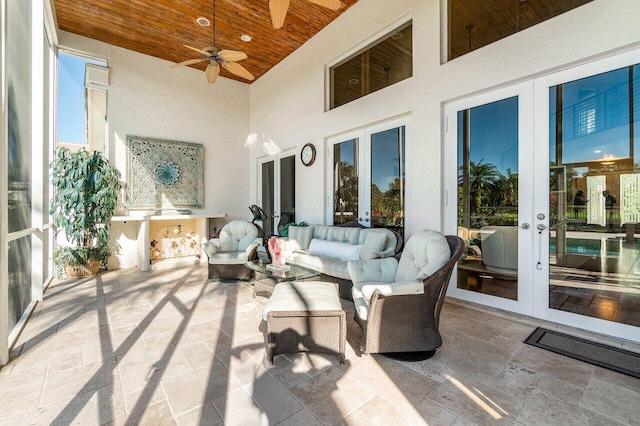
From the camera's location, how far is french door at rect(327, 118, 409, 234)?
414cm

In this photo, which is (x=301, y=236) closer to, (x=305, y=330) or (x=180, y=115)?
(x=305, y=330)

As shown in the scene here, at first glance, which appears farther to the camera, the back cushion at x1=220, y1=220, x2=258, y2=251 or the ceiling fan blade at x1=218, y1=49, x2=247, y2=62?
the back cushion at x1=220, y1=220, x2=258, y2=251

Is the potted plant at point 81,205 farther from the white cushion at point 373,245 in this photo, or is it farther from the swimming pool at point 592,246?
the swimming pool at point 592,246

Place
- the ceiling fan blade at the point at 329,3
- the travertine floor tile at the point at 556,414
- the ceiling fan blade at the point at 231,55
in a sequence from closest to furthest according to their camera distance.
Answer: the travertine floor tile at the point at 556,414, the ceiling fan blade at the point at 329,3, the ceiling fan blade at the point at 231,55

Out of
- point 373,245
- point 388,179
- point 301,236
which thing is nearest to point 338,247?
point 373,245

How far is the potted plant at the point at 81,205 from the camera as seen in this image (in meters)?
4.60

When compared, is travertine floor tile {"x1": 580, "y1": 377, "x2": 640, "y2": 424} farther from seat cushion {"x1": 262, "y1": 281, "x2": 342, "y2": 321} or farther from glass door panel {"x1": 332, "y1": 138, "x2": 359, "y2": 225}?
glass door panel {"x1": 332, "y1": 138, "x2": 359, "y2": 225}

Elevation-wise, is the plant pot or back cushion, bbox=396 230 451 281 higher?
back cushion, bbox=396 230 451 281

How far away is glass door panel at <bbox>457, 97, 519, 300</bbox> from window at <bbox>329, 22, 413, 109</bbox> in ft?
3.92

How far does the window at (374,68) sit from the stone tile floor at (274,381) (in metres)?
3.30

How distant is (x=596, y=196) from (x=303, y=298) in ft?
8.93

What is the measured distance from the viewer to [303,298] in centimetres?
235

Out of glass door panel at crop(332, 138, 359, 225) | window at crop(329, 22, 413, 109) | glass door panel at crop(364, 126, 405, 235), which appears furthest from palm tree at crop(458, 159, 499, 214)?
glass door panel at crop(332, 138, 359, 225)

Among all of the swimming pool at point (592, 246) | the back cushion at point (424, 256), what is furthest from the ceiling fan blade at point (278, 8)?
the swimming pool at point (592, 246)
